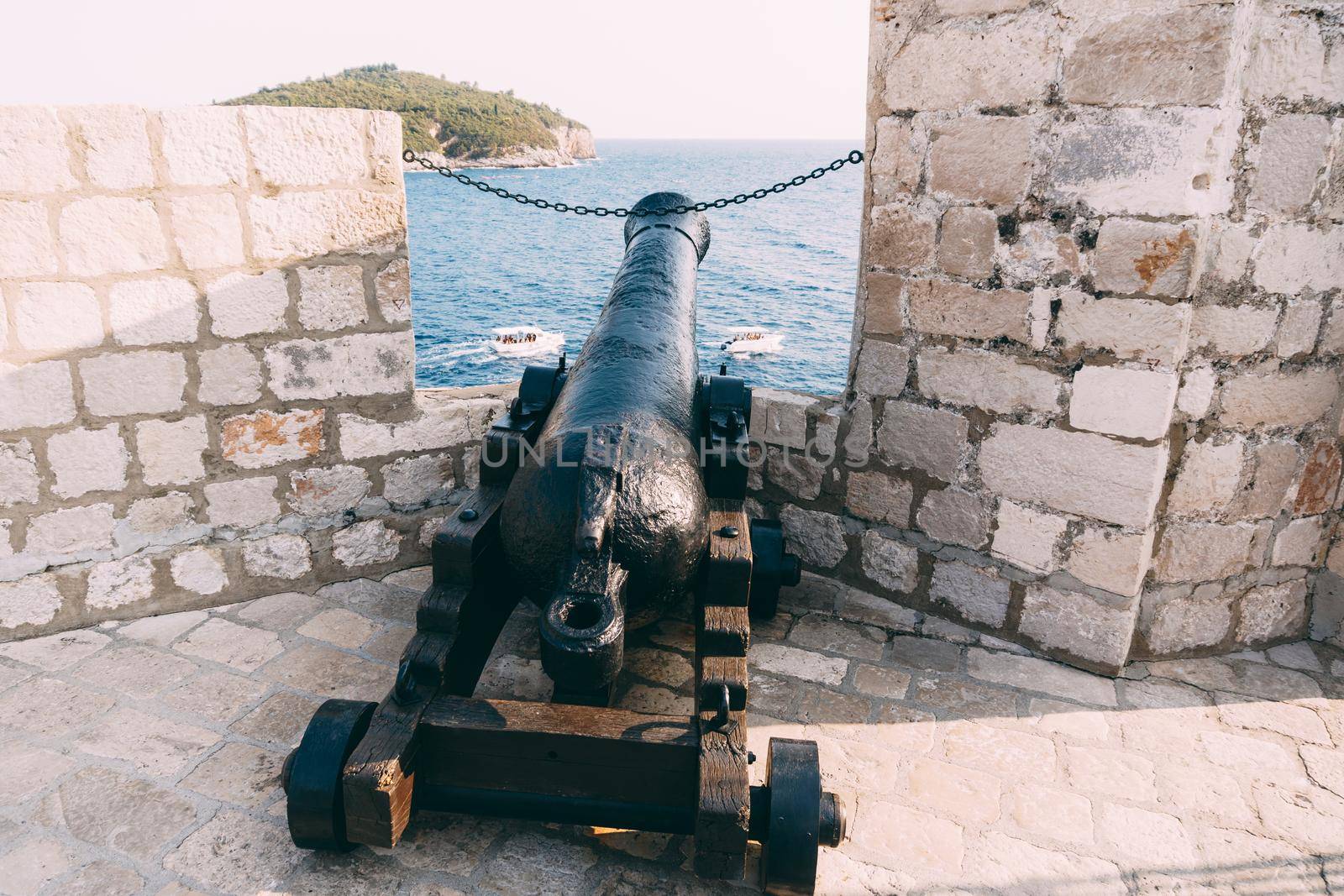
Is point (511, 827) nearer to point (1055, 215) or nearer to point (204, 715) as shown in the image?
point (204, 715)

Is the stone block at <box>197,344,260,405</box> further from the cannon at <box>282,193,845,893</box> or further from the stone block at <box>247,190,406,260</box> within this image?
the cannon at <box>282,193,845,893</box>

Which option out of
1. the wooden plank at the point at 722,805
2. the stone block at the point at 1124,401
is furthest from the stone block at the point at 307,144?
the stone block at the point at 1124,401

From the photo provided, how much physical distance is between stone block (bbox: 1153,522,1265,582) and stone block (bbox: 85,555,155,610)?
13.1 feet

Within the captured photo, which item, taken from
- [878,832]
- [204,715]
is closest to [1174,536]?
[878,832]

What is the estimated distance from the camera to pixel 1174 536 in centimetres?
344

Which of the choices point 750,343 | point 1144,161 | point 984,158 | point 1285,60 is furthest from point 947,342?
point 750,343

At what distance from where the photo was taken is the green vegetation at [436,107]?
8200 cm

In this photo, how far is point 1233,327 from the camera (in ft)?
10.4

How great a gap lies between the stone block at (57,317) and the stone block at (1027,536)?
11.5 feet

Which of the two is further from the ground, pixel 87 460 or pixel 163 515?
pixel 87 460

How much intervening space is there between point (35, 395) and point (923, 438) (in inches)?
133

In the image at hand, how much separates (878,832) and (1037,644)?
1380 millimetres

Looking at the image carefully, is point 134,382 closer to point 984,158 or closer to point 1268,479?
point 984,158

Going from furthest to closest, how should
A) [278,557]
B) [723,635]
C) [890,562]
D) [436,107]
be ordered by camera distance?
1. [436,107]
2. [890,562]
3. [278,557]
4. [723,635]
